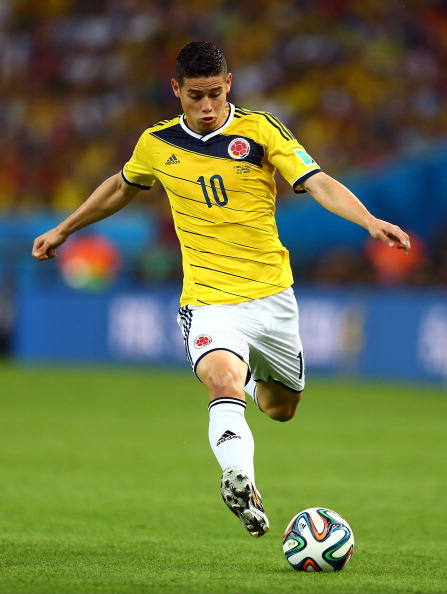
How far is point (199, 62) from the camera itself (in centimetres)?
535

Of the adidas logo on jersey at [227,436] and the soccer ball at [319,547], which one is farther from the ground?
the adidas logo on jersey at [227,436]

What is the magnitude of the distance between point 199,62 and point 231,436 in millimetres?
1862

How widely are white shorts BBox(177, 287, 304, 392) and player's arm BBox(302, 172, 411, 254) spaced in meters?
0.73

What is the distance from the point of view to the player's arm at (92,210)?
6.02m

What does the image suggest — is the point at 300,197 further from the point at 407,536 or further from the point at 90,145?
the point at 407,536

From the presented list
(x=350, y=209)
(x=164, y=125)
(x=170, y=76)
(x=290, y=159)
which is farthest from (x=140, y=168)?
(x=170, y=76)

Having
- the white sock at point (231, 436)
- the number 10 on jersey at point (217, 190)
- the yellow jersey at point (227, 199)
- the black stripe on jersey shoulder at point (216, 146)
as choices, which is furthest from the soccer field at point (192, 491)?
the black stripe on jersey shoulder at point (216, 146)

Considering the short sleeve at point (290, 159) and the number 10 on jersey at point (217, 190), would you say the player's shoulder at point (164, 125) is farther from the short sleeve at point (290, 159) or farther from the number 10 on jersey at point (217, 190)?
the short sleeve at point (290, 159)

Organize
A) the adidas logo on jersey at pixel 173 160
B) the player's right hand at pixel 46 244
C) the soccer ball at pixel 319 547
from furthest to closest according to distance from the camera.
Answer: the player's right hand at pixel 46 244 < the adidas logo on jersey at pixel 173 160 < the soccer ball at pixel 319 547

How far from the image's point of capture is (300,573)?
15.9ft

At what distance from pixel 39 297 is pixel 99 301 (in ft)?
3.89

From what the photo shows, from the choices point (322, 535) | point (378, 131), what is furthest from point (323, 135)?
point (322, 535)

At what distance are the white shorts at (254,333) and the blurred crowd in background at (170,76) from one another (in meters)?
13.1

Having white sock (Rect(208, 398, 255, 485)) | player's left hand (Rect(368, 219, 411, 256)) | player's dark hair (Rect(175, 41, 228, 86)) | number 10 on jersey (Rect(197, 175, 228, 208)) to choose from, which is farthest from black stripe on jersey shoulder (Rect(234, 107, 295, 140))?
white sock (Rect(208, 398, 255, 485))
